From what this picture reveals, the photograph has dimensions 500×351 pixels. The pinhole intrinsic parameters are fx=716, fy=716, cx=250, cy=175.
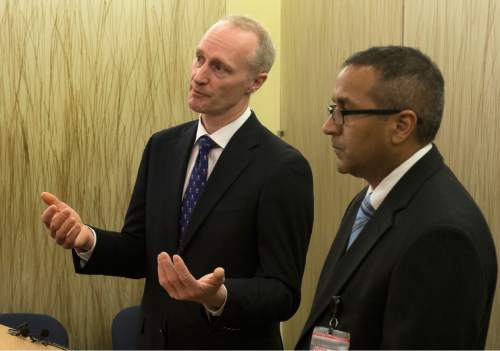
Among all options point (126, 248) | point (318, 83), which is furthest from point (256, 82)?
point (318, 83)

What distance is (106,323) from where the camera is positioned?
162 inches

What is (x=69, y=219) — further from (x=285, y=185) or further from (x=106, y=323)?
(x=106, y=323)

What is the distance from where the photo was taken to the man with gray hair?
2.33 metres

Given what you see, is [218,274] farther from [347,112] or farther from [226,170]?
[226,170]

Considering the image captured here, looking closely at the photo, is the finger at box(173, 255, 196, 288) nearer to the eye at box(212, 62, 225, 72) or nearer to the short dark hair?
the short dark hair

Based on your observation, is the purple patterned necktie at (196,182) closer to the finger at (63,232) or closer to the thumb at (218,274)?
the finger at (63,232)

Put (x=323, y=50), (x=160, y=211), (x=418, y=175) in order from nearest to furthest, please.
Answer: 1. (x=418, y=175)
2. (x=160, y=211)
3. (x=323, y=50)

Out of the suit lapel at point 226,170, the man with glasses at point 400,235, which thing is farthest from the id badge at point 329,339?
the suit lapel at point 226,170

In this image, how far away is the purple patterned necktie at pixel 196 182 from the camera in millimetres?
2465

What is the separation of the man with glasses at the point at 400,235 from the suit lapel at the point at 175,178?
0.70m

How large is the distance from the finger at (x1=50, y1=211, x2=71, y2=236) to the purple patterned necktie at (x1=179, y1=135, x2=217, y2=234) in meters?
0.39

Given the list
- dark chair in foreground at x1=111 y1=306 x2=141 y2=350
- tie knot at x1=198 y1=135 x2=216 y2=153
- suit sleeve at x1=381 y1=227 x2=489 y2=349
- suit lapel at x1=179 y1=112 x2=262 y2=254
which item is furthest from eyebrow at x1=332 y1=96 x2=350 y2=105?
dark chair in foreground at x1=111 y1=306 x2=141 y2=350

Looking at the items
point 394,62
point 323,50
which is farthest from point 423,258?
point 323,50

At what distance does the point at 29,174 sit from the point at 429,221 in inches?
113
